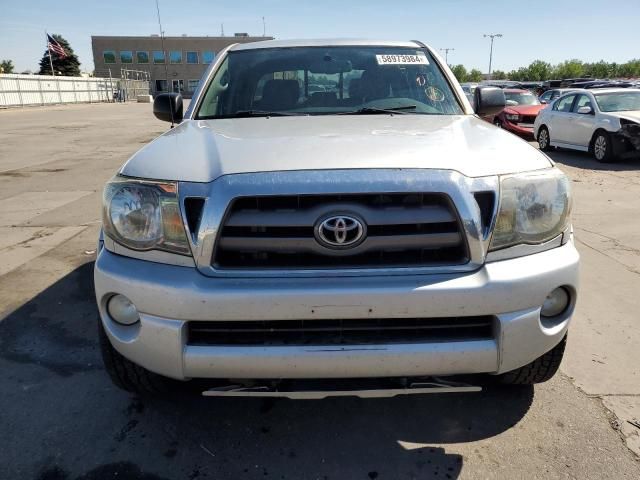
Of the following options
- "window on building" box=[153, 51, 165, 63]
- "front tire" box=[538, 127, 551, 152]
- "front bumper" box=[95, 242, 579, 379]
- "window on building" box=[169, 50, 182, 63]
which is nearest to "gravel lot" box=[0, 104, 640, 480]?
"front bumper" box=[95, 242, 579, 379]

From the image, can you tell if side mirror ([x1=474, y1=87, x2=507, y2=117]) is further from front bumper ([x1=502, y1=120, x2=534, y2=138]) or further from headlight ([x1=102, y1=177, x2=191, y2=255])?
front bumper ([x1=502, y1=120, x2=534, y2=138])

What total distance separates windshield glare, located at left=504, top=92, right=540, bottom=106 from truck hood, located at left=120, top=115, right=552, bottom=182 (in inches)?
622

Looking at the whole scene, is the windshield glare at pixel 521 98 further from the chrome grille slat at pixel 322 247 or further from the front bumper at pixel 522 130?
the chrome grille slat at pixel 322 247

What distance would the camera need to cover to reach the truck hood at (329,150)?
204 cm

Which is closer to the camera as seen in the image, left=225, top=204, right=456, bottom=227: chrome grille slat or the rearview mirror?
left=225, top=204, right=456, bottom=227: chrome grille slat

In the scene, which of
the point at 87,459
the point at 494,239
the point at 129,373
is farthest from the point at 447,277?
the point at 87,459

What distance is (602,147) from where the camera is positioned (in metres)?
11.1

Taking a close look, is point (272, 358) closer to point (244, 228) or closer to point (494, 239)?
point (244, 228)

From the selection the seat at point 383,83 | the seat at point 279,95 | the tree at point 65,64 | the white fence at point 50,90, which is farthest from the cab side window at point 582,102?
the tree at point 65,64

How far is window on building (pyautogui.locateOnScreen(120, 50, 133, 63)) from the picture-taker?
231ft

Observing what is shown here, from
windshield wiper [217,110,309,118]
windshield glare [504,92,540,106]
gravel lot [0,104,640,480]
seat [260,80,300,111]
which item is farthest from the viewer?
windshield glare [504,92,540,106]

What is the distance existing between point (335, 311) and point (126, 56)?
77780 mm

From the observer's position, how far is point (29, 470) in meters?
2.19

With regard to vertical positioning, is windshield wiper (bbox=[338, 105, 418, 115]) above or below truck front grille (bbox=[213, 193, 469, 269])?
above
